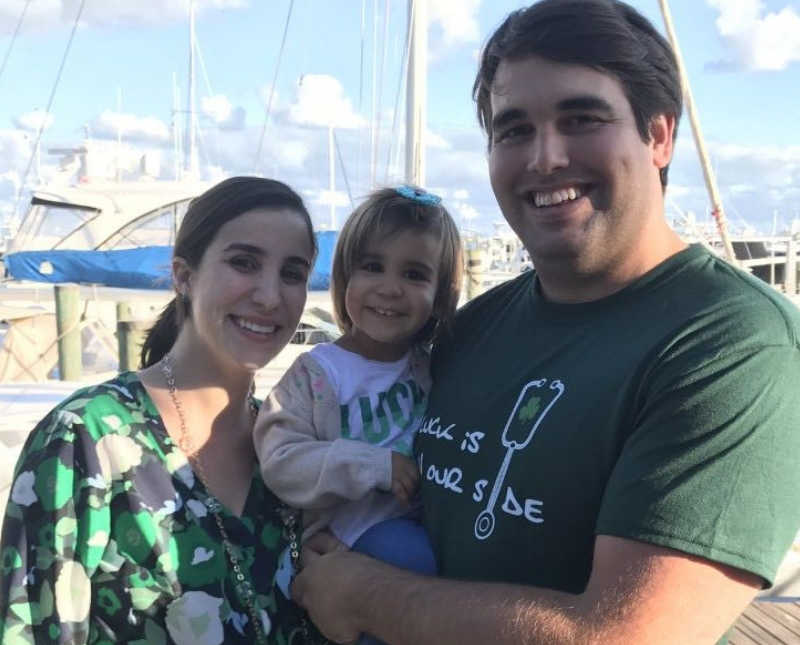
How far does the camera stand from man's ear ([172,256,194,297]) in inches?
91.0

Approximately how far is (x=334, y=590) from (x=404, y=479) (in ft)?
1.11

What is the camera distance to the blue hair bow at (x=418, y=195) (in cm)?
257

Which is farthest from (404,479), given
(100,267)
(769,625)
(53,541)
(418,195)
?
(100,267)

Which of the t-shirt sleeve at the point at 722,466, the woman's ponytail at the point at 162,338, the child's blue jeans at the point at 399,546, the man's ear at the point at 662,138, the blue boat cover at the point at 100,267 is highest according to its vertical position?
the blue boat cover at the point at 100,267

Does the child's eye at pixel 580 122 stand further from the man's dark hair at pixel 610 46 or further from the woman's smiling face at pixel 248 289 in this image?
the woman's smiling face at pixel 248 289

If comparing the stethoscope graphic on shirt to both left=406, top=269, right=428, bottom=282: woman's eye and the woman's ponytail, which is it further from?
the woman's ponytail

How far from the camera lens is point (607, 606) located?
1.35 meters

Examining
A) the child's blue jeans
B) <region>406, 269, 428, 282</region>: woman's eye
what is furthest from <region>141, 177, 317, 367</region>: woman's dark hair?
the child's blue jeans

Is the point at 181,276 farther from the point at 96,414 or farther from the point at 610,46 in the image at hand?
the point at 610,46

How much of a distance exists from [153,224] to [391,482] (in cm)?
1681

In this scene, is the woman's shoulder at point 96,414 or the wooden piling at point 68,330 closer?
the woman's shoulder at point 96,414

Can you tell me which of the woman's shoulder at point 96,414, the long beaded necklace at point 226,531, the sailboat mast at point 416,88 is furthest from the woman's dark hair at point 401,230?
the sailboat mast at point 416,88

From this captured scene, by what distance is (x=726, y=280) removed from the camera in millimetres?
1625

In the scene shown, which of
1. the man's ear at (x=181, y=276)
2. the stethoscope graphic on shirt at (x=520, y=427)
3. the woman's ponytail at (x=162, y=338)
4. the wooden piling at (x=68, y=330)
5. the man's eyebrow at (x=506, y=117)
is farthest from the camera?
the wooden piling at (x=68, y=330)
